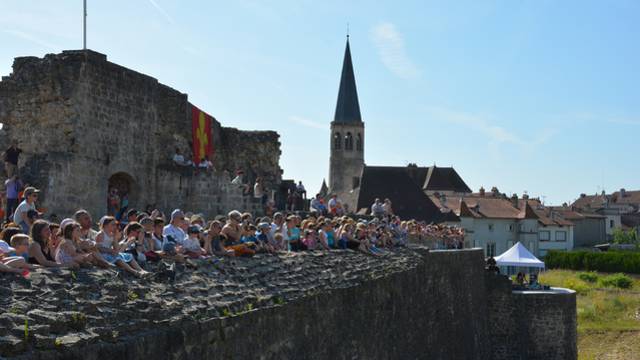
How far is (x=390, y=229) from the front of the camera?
76.1 ft

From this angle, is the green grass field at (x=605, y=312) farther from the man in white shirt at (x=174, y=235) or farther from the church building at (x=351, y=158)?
the man in white shirt at (x=174, y=235)

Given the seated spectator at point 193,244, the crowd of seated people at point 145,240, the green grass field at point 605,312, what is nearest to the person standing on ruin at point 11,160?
the crowd of seated people at point 145,240

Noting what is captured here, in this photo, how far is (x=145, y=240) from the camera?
32.2 feet

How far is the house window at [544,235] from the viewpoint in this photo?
7067 cm

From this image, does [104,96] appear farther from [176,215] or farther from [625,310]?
[625,310]

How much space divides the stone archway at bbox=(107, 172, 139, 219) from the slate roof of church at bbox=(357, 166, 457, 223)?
3199cm

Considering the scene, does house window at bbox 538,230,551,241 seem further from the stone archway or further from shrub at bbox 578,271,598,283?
the stone archway

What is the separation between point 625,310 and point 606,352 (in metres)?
8.86

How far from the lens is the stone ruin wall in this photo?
16000 millimetres

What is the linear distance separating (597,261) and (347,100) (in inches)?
1485

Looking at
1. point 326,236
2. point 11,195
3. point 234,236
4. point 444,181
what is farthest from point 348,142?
point 234,236

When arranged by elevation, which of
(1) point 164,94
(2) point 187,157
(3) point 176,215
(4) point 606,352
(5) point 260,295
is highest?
(1) point 164,94

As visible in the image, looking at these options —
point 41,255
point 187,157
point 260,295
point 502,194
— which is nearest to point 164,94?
point 187,157

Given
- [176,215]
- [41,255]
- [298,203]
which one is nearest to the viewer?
[41,255]
